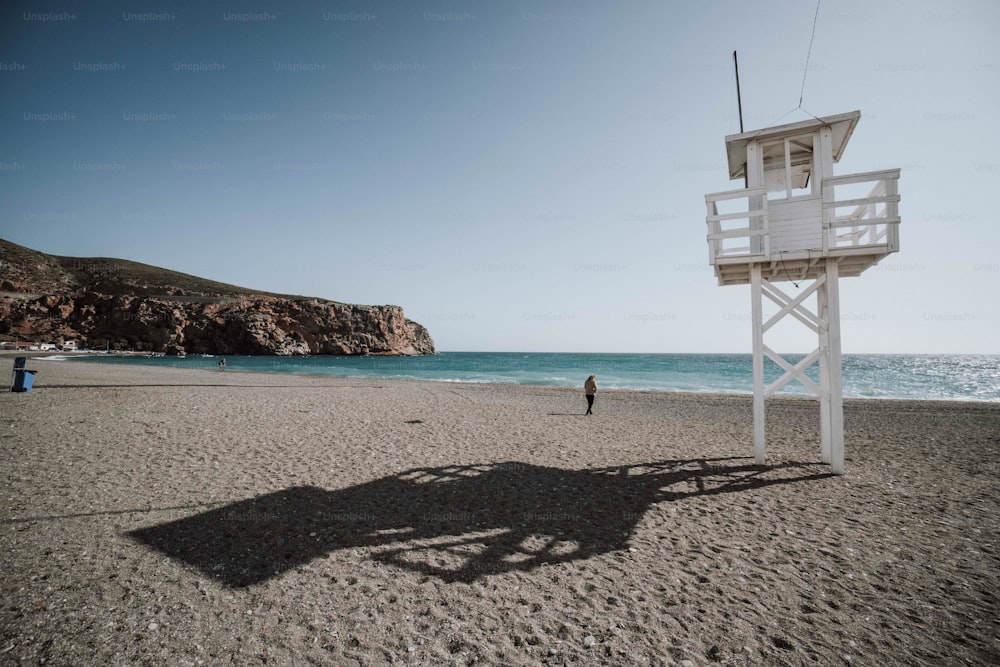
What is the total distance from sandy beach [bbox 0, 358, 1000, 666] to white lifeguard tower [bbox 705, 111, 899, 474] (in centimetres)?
197

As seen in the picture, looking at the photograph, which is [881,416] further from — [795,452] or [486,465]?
[486,465]

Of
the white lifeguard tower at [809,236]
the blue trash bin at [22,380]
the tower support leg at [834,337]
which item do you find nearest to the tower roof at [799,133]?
the white lifeguard tower at [809,236]

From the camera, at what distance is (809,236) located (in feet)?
26.7

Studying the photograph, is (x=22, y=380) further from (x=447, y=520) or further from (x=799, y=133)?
(x=799, y=133)

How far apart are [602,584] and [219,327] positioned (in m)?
113

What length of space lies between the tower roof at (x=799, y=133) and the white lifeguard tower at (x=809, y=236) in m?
0.02

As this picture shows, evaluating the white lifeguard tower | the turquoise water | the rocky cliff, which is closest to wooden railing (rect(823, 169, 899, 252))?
the white lifeguard tower

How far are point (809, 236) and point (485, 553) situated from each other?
867cm

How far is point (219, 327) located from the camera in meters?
94.7

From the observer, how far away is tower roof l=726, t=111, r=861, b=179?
320 inches

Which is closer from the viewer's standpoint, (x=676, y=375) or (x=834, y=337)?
(x=834, y=337)

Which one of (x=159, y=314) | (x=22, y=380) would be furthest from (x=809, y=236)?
(x=159, y=314)

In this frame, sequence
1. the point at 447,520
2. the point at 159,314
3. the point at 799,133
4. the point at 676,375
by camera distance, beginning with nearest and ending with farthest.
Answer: the point at 447,520
the point at 799,133
the point at 676,375
the point at 159,314

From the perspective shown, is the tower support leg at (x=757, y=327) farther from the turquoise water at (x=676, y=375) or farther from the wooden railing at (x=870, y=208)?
the turquoise water at (x=676, y=375)
